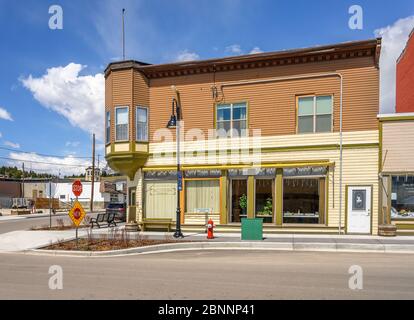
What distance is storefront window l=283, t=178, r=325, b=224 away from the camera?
16.8 m

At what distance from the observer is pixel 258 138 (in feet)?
58.4

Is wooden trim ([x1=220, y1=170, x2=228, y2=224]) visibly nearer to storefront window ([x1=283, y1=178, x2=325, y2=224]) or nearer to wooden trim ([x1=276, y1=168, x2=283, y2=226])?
wooden trim ([x1=276, y1=168, x2=283, y2=226])

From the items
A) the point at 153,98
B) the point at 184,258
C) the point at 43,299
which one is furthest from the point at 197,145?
the point at 43,299

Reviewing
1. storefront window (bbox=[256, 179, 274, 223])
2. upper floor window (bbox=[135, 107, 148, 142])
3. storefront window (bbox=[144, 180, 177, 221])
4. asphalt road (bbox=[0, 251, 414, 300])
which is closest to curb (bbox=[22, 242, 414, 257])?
asphalt road (bbox=[0, 251, 414, 300])

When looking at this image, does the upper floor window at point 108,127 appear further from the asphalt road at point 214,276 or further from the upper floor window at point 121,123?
the asphalt road at point 214,276

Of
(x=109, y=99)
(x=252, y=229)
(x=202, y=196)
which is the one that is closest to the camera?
(x=252, y=229)

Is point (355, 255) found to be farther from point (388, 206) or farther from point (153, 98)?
point (153, 98)

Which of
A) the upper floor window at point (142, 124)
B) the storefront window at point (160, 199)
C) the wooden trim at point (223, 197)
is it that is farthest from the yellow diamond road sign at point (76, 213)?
the wooden trim at point (223, 197)

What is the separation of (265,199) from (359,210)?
4.39 m

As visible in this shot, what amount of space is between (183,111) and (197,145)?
207cm

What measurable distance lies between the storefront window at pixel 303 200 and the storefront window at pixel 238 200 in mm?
2038

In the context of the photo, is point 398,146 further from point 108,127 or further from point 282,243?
point 108,127

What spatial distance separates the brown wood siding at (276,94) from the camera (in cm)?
1636

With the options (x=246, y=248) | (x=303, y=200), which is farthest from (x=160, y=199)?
(x=303, y=200)
